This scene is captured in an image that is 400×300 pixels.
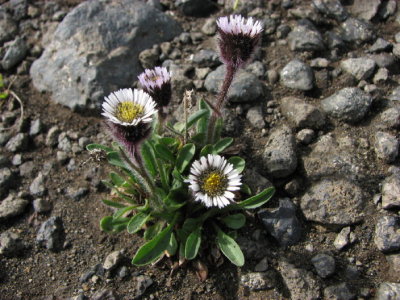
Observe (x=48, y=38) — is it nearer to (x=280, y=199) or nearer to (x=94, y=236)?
(x=94, y=236)

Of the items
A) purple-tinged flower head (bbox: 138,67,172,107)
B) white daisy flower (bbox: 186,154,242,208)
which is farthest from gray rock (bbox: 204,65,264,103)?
white daisy flower (bbox: 186,154,242,208)

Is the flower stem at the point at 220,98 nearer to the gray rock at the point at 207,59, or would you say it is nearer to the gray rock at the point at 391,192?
the gray rock at the point at 207,59

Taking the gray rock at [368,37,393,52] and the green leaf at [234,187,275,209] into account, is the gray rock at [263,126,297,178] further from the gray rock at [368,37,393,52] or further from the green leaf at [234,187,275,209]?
the gray rock at [368,37,393,52]

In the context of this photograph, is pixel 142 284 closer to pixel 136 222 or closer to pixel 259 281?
pixel 136 222

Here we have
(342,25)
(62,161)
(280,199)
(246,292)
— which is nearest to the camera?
(246,292)

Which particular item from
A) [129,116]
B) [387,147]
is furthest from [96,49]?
[387,147]

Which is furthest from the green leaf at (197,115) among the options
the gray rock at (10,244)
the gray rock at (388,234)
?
the gray rock at (10,244)

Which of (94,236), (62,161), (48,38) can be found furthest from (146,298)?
(48,38)
